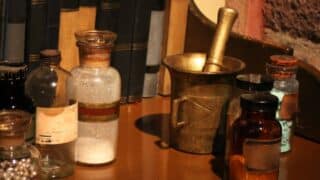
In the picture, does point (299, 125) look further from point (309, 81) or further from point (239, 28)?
point (239, 28)

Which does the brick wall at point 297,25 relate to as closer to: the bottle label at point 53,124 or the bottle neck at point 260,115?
the bottle neck at point 260,115

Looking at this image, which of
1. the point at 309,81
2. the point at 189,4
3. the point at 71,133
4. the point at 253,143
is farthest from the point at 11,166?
the point at 189,4

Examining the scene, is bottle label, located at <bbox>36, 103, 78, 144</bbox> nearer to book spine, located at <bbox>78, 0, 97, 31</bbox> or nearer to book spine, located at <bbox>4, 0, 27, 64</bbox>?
book spine, located at <bbox>4, 0, 27, 64</bbox>

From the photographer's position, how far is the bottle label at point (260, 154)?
0.96 m

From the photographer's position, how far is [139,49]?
136 cm

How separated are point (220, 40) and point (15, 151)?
15.7 inches

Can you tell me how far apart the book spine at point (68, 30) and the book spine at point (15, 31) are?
0.29 ft

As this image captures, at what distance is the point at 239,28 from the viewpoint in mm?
1481

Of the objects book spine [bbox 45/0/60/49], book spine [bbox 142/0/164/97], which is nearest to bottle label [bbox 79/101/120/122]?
book spine [bbox 45/0/60/49]

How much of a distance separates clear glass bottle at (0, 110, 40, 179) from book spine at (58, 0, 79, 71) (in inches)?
14.6

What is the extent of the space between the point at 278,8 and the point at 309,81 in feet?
0.89

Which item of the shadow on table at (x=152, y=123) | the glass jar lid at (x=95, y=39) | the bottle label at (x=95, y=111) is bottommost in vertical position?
the shadow on table at (x=152, y=123)

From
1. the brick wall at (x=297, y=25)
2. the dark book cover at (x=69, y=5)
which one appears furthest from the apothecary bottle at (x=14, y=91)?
the brick wall at (x=297, y=25)

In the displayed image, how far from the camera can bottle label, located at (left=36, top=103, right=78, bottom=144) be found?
3.26ft
